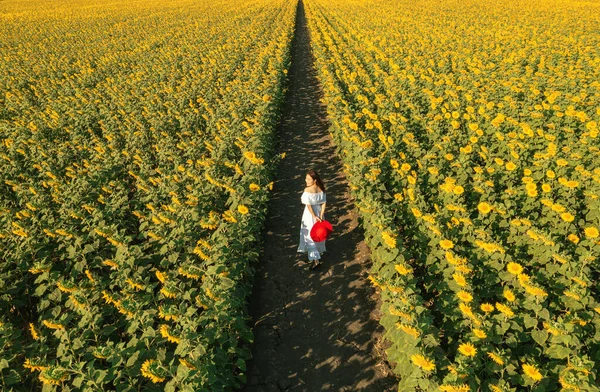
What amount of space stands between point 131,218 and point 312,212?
3935 millimetres

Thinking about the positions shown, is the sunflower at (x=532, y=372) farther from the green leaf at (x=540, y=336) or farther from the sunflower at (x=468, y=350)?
the sunflower at (x=468, y=350)

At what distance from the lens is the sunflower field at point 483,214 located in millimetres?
3867

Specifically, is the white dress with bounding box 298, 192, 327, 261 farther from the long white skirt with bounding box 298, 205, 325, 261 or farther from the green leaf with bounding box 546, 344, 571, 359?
the green leaf with bounding box 546, 344, 571, 359

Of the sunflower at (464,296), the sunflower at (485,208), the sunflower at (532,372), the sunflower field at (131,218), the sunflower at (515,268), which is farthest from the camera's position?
the sunflower at (485,208)

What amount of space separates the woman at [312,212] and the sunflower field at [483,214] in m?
0.88

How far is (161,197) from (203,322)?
3.75 metres

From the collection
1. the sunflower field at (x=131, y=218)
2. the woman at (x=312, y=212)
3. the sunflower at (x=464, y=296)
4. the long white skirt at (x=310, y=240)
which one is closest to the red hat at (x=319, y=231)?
the woman at (x=312, y=212)

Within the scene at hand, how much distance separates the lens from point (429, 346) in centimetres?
388

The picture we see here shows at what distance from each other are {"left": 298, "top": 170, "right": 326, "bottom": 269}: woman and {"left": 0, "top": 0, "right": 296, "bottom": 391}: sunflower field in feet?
3.12

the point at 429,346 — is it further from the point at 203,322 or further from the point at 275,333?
the point at 203,322

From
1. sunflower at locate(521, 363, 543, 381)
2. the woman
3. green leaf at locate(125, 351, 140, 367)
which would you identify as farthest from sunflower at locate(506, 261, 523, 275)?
green leaf at locate(125, 351, 140, 367)

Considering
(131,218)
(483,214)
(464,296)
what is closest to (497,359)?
(464,296)

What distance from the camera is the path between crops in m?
4.68

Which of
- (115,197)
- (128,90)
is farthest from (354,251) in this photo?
(128,90)
